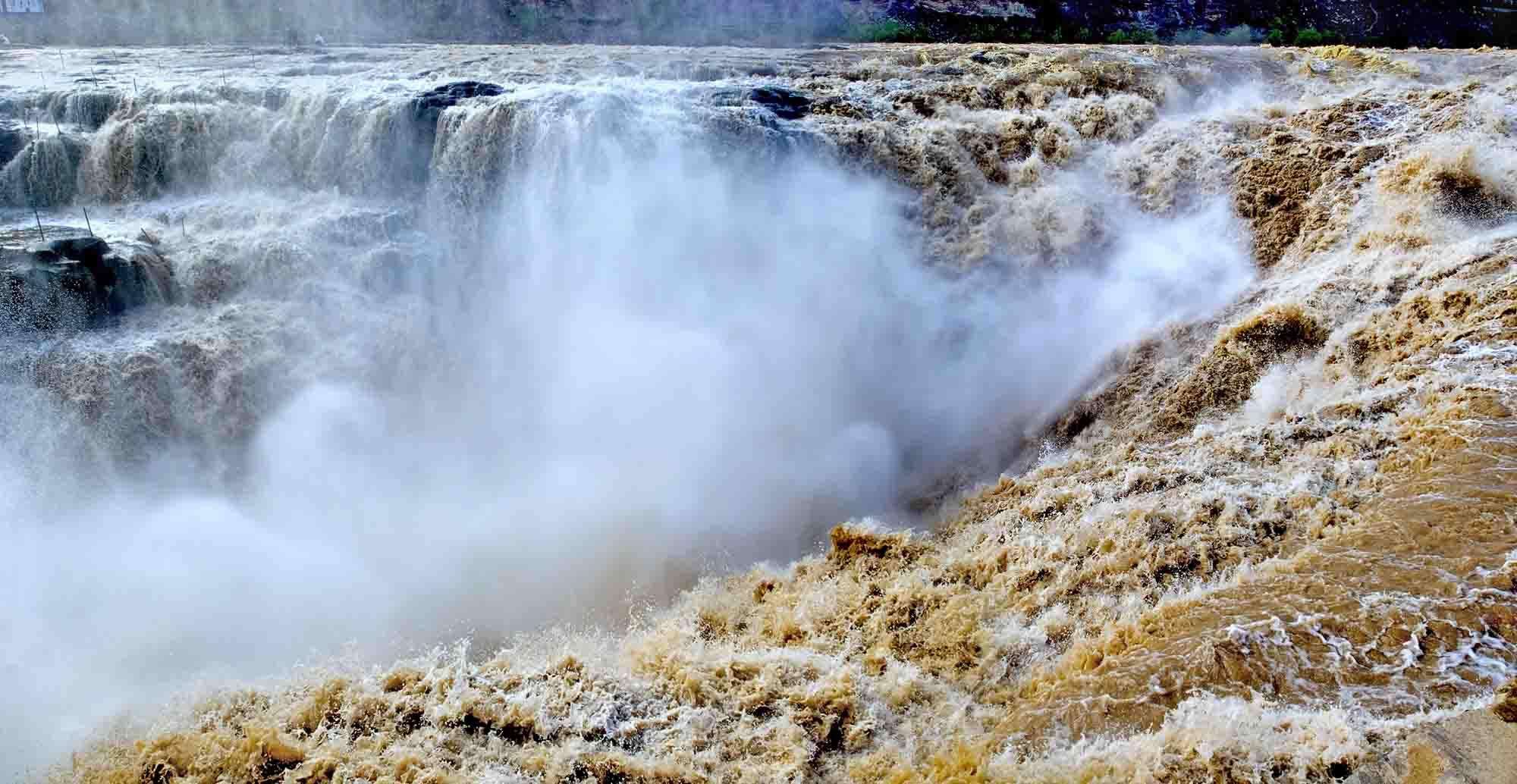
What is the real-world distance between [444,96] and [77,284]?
15.0 feet

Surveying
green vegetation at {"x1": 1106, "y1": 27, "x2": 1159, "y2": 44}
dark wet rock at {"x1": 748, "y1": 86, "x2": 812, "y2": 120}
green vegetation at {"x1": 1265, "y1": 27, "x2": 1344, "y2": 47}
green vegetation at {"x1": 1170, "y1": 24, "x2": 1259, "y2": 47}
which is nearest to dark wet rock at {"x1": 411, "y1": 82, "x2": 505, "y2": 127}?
dark wet rock at {"x1": 748, "y1": 86, "x2": 812, "y2": 120}

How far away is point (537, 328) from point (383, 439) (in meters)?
2.11

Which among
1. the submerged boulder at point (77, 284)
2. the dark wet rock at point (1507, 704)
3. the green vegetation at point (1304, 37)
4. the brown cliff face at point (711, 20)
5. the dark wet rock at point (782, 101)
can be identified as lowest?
the dark wet rock at point (1507, 704)

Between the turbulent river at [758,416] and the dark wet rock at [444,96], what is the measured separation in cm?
16

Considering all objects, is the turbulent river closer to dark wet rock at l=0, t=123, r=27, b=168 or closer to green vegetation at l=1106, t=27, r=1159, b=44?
dark wet rock at l=0, t=123, r=27, b=168

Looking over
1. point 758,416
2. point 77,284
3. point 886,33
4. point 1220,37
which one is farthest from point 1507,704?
point 1220,37

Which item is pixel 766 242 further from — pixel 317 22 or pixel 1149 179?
pixel 317 22

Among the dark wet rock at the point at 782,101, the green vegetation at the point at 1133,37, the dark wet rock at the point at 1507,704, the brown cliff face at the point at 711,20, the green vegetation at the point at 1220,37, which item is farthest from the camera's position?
the green vegetation at the point at 1133,37

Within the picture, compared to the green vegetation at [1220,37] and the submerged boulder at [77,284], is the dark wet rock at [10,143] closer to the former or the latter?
the submerged boulder at [77,284]

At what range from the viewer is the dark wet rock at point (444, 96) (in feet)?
36.2

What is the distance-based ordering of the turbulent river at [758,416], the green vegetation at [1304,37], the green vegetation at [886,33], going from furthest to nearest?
the green vegetation at [886,33] < the green vegetation at [1304,37] < the turbulent river at [758,416]

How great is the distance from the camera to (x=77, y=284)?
935 cm

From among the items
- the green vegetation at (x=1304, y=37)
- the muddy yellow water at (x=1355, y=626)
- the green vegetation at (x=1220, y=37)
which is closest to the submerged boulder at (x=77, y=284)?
the muddy yellow water at (x=1355, y=626)

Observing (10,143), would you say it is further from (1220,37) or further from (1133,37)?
(1220,37)
